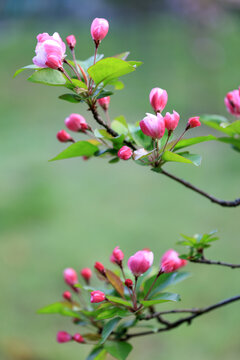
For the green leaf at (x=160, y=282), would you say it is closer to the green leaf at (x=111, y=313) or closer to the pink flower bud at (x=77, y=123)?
the green leaf at (x=111, y=313)

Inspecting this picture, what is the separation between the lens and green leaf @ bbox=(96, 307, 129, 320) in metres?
0.51

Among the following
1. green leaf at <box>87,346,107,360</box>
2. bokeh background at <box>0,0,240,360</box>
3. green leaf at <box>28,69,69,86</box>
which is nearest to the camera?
green leaf at <box>28,69,69,86</box>

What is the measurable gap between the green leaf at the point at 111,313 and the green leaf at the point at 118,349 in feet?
0.17

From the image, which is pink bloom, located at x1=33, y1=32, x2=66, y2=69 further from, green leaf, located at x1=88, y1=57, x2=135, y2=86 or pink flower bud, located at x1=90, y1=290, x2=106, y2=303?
pink flower bud, located at x1=90, y1=290, x2=106, y2=303

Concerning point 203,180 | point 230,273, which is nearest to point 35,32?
point 203,180

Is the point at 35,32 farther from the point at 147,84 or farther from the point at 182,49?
the point at 147,84

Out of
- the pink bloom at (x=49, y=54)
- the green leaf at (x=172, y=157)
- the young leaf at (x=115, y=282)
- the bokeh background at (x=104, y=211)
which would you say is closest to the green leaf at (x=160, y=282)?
the young leaf at (x=115, y=282)

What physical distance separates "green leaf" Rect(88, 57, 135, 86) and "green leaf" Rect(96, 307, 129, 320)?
0.24 m

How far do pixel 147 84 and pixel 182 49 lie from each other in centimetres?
205

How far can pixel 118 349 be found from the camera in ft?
1.84

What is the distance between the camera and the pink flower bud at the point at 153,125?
0.48 metres

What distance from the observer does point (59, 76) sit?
479 mm

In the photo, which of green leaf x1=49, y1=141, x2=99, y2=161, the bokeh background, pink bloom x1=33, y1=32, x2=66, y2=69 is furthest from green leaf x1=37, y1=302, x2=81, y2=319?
the bokeh background

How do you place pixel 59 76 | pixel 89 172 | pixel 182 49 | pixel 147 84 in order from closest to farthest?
pixel 59 76 < pixel 89 172 < pixel 147 84 < pixel 182 49
